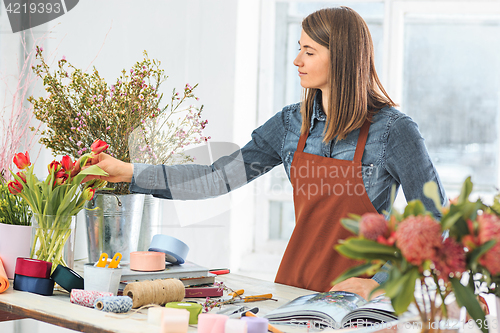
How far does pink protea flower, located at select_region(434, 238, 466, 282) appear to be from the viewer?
52 centimetres

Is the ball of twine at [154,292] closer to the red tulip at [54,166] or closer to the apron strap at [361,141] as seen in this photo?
the red tulip at [54,166]

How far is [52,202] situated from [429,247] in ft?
2.96

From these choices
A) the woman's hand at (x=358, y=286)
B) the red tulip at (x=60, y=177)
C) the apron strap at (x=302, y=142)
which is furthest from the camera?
the apron strap at (x=302, y=142)

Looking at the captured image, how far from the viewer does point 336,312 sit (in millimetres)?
874

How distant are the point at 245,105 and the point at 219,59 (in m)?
0.37

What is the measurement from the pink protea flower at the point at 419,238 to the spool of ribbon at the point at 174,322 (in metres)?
0.44

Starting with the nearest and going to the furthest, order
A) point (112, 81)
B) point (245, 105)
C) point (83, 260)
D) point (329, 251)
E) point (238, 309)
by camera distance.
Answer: point (238, 309) < point (329, 251) < point (83, 260) < point (112, 81) < point (245, 105)

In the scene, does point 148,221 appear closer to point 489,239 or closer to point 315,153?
point 315,153

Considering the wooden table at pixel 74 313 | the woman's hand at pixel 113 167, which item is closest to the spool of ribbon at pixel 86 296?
the wooden table at pixel 74 313

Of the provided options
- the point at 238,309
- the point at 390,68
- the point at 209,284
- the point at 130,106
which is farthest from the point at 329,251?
the point at 390,68

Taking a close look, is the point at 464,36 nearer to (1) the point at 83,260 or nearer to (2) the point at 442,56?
(2) the point at 442,56

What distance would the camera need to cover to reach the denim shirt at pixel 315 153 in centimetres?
125

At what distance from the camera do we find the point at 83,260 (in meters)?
1.55

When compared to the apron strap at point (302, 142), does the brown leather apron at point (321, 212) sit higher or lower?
lower
